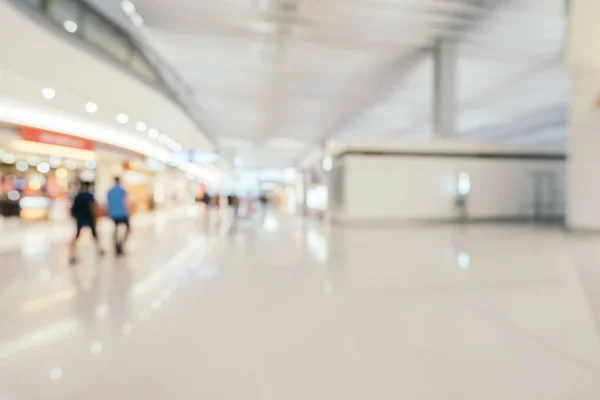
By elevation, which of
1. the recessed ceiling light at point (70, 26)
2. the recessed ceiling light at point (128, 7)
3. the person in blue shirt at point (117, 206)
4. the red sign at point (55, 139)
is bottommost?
the person in blue shirt at point (117, 206)

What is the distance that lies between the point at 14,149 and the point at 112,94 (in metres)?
6.67

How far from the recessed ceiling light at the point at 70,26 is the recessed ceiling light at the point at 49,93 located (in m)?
2.19

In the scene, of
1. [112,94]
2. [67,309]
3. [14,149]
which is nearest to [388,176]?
[112,94]

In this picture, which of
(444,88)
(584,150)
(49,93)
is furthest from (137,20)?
(584,150)

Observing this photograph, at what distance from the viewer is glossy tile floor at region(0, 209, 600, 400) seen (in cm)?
207

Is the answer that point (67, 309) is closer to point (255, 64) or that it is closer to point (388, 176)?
point (388, 176)

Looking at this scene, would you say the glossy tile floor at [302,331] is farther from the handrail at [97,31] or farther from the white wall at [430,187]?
the white wall at [430,187]

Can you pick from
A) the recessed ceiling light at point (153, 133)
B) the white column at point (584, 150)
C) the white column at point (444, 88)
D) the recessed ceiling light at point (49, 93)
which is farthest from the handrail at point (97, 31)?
the white column at point (584, 150)

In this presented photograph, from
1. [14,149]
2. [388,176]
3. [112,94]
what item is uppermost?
[112,94]

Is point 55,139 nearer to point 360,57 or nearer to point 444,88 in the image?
point 360,57

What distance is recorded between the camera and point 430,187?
15141mm

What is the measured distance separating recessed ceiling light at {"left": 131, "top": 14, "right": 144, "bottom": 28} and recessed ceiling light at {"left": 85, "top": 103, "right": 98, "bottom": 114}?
11.4 feet

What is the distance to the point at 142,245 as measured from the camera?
8555 mm

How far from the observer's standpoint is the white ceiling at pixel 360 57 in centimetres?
1236
